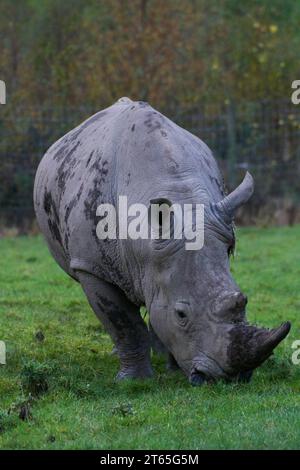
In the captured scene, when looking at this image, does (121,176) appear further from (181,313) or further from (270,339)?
(270,339)

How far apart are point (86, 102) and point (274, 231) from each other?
162 inches

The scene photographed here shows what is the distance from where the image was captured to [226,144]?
18688 millimetres

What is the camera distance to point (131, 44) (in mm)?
19547

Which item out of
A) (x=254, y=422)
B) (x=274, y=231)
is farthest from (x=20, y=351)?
(x=274, y=231)

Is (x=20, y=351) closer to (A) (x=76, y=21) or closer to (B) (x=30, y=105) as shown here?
(B) (x=30, y=105)

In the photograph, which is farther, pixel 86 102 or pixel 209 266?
pixel 86 102

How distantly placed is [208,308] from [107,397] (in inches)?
37.0

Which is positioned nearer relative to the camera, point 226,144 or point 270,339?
point 270,339

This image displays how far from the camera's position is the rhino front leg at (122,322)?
24.3 feet
